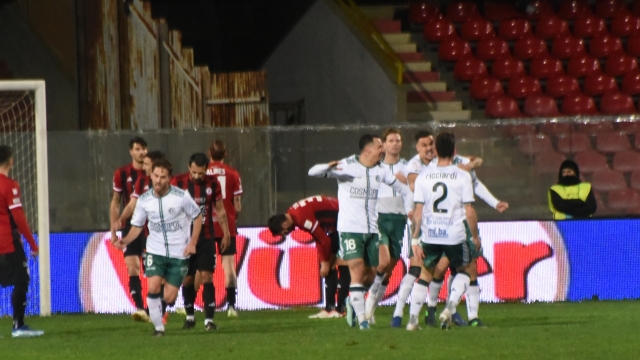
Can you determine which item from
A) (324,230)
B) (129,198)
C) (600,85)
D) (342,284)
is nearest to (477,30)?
(600,85)

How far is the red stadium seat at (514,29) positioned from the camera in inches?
828

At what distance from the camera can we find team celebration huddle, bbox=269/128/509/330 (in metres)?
9.91

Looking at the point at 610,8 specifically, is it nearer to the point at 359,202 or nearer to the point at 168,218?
the point at 359,202

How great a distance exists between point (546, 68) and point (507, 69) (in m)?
0.67

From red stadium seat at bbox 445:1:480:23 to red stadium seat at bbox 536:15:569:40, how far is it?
1.16 metres

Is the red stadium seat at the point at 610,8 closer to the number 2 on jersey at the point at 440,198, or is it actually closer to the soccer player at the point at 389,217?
the soccer player at the point at 389,217

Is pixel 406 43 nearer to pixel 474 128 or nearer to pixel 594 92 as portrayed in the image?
pixel 594 92

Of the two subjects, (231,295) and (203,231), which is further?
(231,295)

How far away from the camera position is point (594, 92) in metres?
20.1

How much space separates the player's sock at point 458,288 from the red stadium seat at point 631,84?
10.6 meters

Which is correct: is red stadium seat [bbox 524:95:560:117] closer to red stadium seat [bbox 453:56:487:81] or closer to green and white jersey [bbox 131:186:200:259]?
red stadium seat [bbox 453:56:487:81]

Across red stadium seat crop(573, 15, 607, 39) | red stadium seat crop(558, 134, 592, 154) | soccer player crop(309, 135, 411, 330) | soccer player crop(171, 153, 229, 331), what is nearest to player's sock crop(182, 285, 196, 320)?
soccer player crop(171, 153, 229, 331)

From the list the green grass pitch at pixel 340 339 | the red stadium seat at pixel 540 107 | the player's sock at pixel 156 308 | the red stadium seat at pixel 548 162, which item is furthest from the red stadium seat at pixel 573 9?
the player's sock at pixel 156 308

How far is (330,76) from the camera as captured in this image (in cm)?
2019
